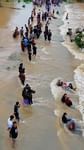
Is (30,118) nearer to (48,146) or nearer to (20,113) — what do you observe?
(20,113)

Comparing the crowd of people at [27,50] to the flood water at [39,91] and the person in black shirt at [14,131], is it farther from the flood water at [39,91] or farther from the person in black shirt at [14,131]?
the flood water at [39,91]

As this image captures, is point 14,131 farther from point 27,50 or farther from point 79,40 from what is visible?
point 79,40

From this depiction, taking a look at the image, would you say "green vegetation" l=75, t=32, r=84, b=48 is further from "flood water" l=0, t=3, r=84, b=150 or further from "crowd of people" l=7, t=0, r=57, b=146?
"crowd of people" l=7, t=0, r=57, b=146

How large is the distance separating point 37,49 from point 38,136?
17559mm

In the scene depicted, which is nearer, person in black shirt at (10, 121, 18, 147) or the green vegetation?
person in black shirt at (10, 121, 18, 147)

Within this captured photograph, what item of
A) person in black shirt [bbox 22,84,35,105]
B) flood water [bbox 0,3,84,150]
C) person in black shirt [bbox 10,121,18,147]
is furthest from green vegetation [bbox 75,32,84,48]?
person in black shirt [bbox 10,121,18,147]

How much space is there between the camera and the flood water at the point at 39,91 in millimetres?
23375

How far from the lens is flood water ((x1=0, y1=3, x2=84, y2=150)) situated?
23375 millimetres

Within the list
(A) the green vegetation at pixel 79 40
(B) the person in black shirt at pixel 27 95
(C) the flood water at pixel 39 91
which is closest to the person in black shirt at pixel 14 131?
(C) the flood water at pixel 39 91

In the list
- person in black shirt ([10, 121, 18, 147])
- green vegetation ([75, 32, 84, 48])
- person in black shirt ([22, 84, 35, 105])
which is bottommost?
person in black shirt ([10, 121, 18, 147])

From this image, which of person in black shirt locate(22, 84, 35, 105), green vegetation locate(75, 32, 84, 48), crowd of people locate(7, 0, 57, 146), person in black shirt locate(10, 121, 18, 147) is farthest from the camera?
green vegetation locate(75, 32, 84, 48)

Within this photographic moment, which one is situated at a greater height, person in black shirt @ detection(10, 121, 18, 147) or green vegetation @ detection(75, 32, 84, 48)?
green vegetation @ detection(75, 32, 84, 48)

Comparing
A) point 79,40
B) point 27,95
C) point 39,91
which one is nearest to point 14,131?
point 27,95

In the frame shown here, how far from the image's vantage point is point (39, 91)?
29984mm
